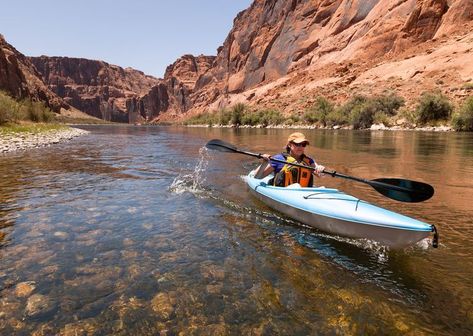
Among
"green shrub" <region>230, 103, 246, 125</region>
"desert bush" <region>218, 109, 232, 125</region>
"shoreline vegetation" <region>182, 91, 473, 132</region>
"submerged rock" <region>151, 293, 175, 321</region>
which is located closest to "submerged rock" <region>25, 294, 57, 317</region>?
"submerged rock" <region>151, 293, 175, 321</region>

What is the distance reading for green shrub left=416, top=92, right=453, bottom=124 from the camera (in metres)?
37.8

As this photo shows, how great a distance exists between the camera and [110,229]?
21.1ft

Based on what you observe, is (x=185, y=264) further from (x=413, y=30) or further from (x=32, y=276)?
(x=413, y=30)

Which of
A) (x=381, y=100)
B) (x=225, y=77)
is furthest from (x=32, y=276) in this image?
(x=225, y=77)

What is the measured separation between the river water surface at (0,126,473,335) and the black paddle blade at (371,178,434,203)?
0.76 metres

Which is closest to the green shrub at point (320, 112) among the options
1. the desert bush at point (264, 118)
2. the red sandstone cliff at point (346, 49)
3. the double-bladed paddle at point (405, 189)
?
the red sandstone cliff at point (346, 49)

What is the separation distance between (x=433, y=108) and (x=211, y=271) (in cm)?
4102

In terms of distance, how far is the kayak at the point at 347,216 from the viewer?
4758 mm

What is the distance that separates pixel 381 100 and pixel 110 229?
46.6 meters

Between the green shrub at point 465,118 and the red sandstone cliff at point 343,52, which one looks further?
the red sandstone cliff at point 343,52

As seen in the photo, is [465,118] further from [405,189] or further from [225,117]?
[225,117]

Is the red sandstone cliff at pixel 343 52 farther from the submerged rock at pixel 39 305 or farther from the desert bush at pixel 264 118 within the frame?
the submerged rock at pixel 39 305

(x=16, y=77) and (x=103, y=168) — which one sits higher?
(x=16, y=77)

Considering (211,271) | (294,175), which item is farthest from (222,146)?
(211,271)
